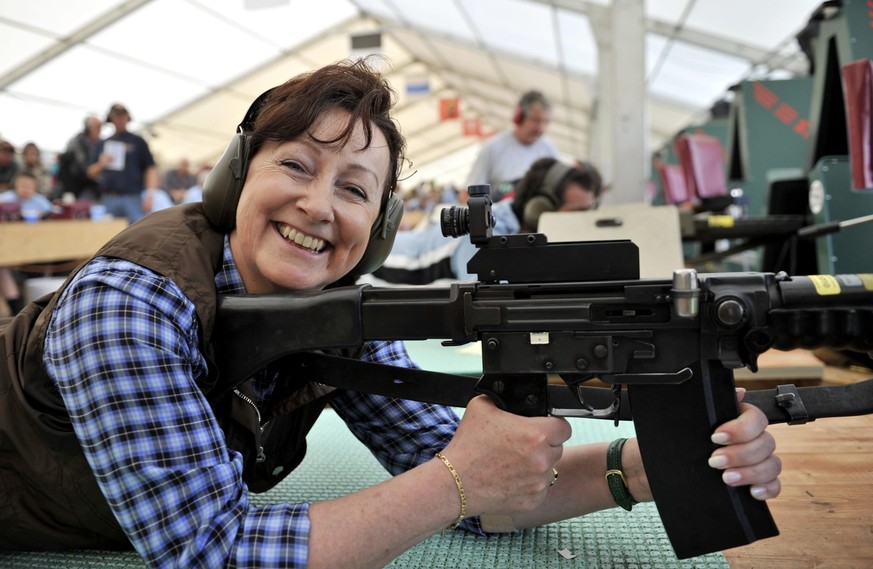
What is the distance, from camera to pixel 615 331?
2.60 ft

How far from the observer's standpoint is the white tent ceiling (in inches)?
247

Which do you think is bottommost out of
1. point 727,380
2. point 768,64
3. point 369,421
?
point 369,421

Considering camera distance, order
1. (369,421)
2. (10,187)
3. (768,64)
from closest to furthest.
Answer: (369,421) < (10,187) < (768,64)

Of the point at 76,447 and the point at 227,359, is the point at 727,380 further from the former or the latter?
the point at 76,447

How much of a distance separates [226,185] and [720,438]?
0.75 metres

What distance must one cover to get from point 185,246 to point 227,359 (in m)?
0.16

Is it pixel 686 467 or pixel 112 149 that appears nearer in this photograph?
pixel 686 467

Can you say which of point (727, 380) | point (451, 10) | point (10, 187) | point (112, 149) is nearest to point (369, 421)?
point (727, 380)

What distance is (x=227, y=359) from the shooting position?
892mm

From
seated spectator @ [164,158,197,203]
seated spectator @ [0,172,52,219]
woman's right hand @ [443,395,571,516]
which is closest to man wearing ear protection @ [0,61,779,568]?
woman's right hand @ [443,395,571,516]

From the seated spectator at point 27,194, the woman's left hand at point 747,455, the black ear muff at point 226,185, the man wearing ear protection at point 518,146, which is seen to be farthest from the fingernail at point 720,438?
the seated spectator at point 27,194

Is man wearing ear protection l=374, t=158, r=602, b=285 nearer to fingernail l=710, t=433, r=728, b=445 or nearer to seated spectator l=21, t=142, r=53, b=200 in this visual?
fingernail l=710, t=433, r=728, b=445

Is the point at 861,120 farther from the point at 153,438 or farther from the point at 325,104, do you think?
the point at 153,438

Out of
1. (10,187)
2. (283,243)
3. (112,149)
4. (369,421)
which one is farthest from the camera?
(10,187)
